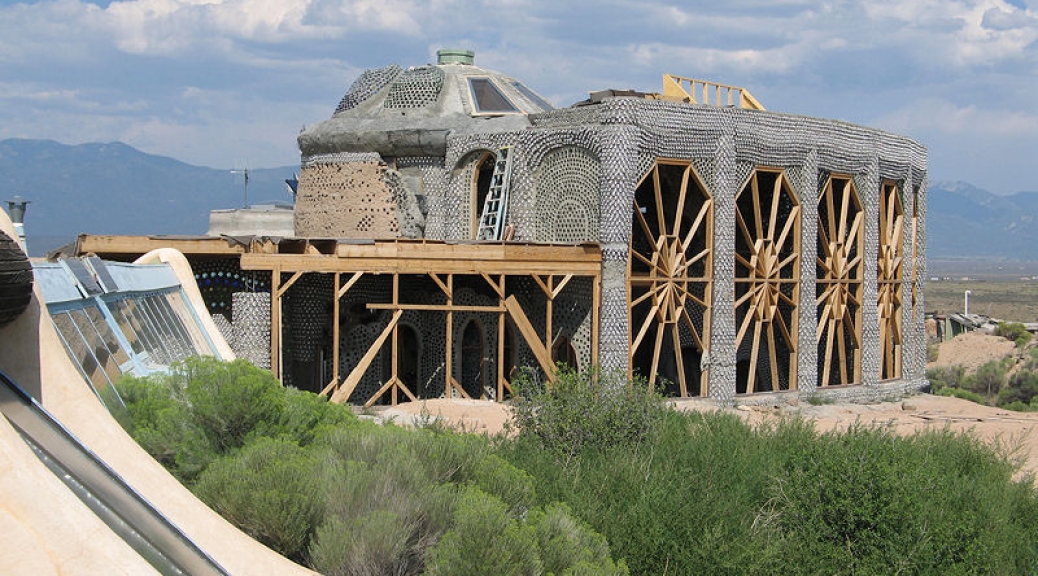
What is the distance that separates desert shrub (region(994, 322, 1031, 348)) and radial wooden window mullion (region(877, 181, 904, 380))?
67.4ft

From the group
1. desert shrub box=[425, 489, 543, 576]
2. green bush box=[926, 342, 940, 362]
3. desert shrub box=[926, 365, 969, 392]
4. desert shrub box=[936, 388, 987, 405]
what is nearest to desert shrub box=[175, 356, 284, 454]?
desert shrub box=[425, 489, 543, 576]

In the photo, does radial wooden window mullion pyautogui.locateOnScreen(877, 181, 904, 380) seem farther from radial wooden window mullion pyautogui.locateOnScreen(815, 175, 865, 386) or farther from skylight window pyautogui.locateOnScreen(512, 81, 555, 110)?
skylight window pyautogui.locateOnScreen(512, 81, 555, 110)

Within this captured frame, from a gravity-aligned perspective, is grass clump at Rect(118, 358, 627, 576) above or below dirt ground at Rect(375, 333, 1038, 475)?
above

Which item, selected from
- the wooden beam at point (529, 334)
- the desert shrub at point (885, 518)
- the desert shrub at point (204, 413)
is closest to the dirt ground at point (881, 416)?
the wooden beam at point (529, 334)

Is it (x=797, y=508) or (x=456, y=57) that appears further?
(x=456, y=57)

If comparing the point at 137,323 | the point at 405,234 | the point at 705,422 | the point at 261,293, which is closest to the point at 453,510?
the point at 137,323

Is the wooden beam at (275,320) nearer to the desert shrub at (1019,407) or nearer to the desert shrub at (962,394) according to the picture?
the desert shrub at (1019,407)

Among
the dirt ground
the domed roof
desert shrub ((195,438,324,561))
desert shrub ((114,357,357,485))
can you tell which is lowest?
the dirt ground

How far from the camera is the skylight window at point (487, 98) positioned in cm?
2762

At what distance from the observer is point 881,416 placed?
24.8 meters

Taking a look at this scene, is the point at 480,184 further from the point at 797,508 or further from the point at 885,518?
the point at 885,518

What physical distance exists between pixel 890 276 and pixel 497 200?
1144 centimetres

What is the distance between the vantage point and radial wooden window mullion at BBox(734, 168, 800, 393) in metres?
26.2

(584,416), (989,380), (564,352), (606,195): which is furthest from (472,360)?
(989,380)
